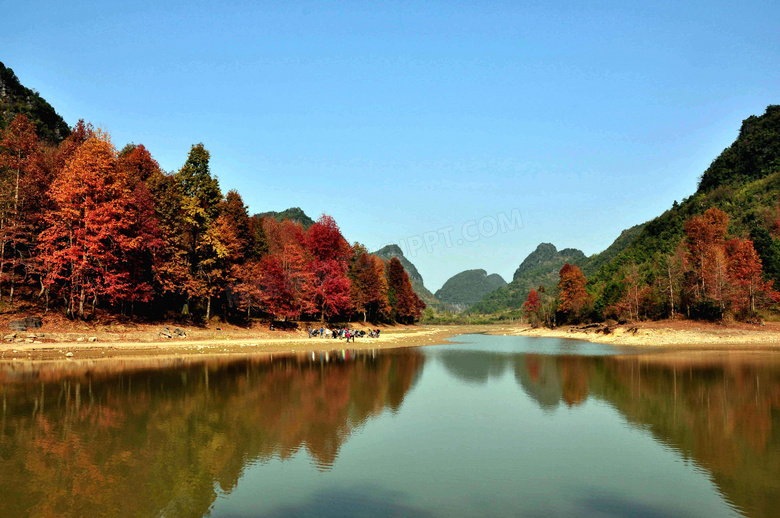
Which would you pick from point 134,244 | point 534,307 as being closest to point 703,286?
point 534,307

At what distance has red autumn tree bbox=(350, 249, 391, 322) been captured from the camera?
80938 mm

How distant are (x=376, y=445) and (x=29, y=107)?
9964cm

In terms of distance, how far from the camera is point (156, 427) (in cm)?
1403

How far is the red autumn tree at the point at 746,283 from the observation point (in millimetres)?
58281

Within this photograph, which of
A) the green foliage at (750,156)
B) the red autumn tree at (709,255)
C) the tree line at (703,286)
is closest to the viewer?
the red autumn tree at (709,255)

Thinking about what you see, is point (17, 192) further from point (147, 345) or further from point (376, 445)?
point (376, 445)

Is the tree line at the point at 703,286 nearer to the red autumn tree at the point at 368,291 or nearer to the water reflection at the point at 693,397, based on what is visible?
the water reflection at the point at 693,397

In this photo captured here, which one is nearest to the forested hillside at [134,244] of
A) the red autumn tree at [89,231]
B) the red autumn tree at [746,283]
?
the red autumn tree at [89,231]

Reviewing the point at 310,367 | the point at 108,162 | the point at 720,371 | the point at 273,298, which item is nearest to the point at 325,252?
the point at 273,298

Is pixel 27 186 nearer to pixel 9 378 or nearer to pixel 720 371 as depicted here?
pixel 9 378

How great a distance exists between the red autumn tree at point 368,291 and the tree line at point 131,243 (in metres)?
17.3

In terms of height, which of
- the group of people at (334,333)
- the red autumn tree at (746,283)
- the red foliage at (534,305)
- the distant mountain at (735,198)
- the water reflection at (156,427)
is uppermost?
the distant mountain at (735,198)

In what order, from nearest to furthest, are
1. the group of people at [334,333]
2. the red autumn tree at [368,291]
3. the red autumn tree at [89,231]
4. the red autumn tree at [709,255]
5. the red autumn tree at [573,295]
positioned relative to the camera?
the red autumn tree at [89,231] → the group of people at [334,333] → the red autumn tree at [709,255] → the red autumn tree at [368,291] → the red autumn tree at [573,295]

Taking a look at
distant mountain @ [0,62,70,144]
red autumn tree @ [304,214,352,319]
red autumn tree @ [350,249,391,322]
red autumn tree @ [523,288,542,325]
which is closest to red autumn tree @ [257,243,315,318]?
red autumn tree @ [304,214,352,319]
